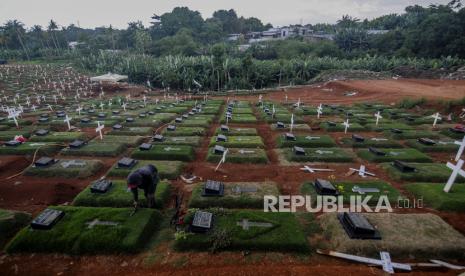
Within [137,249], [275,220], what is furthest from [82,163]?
[275,220]

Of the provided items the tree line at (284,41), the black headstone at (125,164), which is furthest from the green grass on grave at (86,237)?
the tree line at (284,41)

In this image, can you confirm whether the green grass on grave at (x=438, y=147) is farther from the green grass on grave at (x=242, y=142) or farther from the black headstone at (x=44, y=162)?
the black headstone at (x=44, y=162)

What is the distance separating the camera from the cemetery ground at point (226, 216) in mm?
6605

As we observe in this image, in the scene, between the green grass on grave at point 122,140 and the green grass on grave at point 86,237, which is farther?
the green grass on grave at point 122,140

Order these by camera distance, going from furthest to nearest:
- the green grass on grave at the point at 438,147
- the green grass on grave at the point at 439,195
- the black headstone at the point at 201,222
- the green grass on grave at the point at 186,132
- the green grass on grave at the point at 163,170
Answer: the green grass on grave at the point at 186,132 < the green grass on grave at the point at 438,147 < the green grass on grave at the point at 163,170 < the green grass on grave at the point at 439,195 < the black headstone at the point at 201,222

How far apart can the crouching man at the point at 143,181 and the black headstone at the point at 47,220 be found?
2.27m

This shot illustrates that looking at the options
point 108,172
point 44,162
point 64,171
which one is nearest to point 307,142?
point 108,172

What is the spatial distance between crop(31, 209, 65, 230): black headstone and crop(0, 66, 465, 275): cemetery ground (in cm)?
21

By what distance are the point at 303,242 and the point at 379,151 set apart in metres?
9.38

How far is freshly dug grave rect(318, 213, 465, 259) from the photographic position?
22.6 ft

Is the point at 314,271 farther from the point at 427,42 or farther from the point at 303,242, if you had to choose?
the point at 427,42

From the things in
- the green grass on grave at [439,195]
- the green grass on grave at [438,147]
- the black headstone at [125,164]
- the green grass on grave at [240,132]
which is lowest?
the green grass on grave at [438,147]

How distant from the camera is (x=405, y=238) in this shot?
23.8ft

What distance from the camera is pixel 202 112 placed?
2591cm
